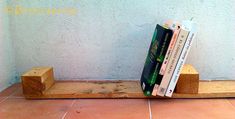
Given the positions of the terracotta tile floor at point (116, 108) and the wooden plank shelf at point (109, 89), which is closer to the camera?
the terracotta tile floor at point (116, 108)

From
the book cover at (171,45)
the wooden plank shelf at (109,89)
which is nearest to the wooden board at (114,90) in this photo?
the wooden plank shelf at (109,89)

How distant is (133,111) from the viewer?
0.76 m

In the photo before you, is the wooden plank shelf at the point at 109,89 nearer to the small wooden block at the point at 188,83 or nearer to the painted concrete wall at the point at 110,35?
the small wooden block at the point at 188,83

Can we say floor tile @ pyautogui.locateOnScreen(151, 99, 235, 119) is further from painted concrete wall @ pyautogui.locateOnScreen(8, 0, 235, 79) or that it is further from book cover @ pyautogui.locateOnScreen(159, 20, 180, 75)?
painted concrete wall @ pyautogui.locateOnScreen(8, 0, 235, 79)

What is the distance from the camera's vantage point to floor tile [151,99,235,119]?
72 cm

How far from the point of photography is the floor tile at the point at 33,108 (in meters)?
0.73

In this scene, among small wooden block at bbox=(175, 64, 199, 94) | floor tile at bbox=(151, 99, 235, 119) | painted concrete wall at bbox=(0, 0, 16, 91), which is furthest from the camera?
painted concrete wall at bbox=(0, 0, 16, 91)

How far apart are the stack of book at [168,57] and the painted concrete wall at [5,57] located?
2.03 ft

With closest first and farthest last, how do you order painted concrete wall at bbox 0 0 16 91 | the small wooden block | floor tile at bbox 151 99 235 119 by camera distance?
floor tile at bbox 151 99 235 119 → the small wooden block → painted concrete wall at bbox 0 0 16 91

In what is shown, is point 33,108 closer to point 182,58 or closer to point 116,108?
point 116,108

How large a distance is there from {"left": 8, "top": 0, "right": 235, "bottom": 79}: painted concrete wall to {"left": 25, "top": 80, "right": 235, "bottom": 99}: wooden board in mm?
73

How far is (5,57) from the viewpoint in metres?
1.01

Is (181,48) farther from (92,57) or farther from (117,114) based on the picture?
(92,57)

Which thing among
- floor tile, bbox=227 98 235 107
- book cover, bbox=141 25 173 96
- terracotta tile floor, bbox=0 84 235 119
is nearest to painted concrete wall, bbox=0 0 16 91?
terracotta tile floor, bbox=0 84 235 119
